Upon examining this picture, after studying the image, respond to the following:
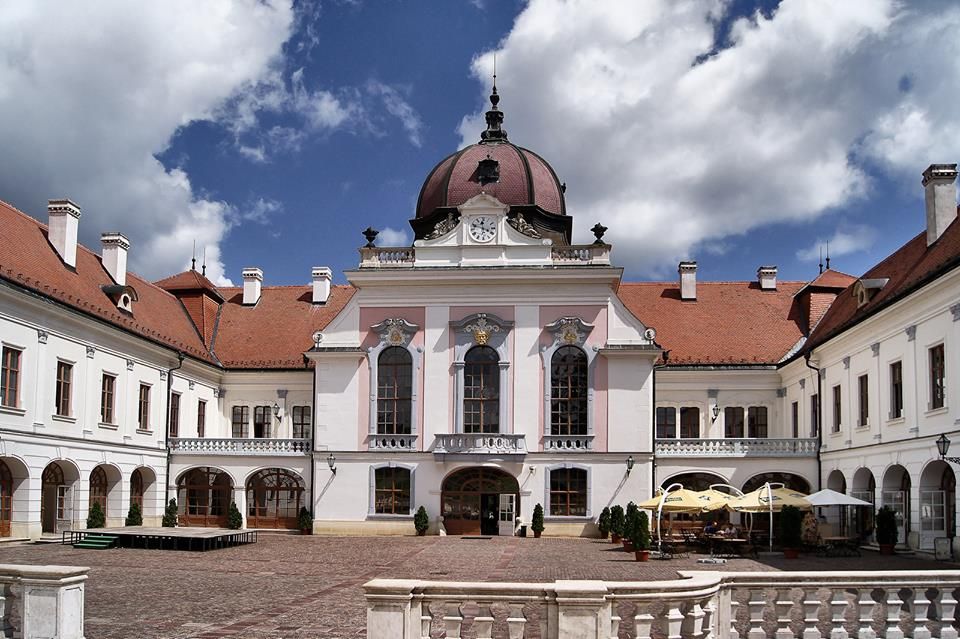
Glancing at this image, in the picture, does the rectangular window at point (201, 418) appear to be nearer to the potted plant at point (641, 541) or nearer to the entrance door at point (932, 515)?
the potted plant at point (641, 541)

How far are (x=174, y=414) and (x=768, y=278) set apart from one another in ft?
82.6

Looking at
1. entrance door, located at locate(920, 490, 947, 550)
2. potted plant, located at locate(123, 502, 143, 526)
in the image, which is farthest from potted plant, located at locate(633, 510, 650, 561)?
potted plant, located at locate(123, 502, 143, 526)

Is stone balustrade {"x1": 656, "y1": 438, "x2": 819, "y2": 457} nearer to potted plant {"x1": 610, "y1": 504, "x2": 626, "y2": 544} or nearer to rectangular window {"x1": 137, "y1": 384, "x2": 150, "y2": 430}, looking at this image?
potted plant {"x1": 610, "y1": 504, "x2": 626, "y2": 544}

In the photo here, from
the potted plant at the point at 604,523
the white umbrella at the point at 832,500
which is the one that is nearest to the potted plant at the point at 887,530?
the white umbrella at the point at 832,500

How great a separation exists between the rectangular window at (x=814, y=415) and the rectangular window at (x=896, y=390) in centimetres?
696

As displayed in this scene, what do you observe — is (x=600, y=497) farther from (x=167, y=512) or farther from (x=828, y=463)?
(x=167, y=512)

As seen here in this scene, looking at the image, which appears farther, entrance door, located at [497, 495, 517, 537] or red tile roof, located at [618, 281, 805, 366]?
red tile roof, located at [618, 281, 805, 366]

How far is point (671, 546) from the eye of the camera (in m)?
27.6

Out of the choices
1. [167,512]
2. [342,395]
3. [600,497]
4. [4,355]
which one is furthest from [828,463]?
[4,355]

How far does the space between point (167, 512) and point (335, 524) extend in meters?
6.25

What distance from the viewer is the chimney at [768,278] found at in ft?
144

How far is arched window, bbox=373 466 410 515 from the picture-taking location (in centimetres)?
3544

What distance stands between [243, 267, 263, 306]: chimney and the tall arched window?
13.3m

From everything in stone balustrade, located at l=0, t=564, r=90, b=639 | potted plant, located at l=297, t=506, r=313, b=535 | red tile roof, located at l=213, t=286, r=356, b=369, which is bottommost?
potted plant, located at l=297, t=506, r=313, b=535
